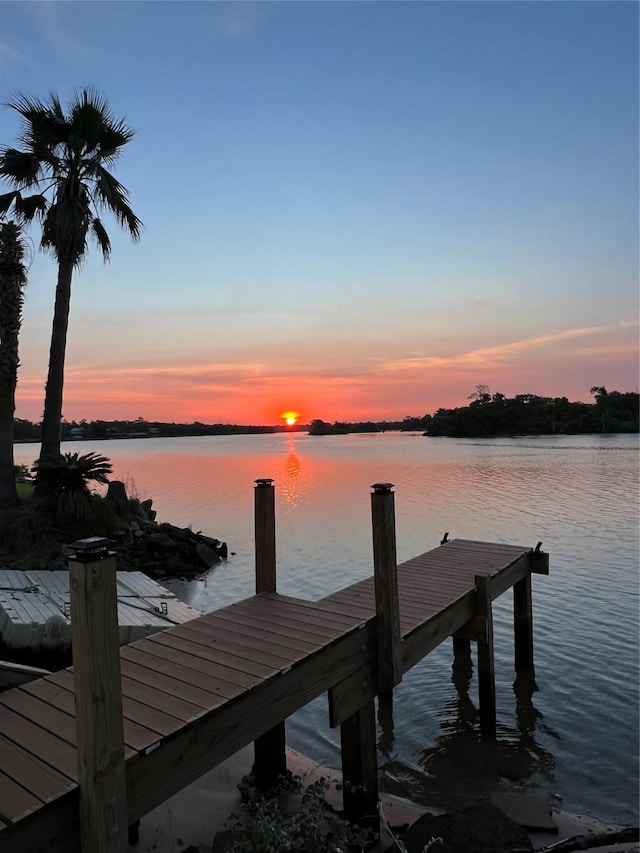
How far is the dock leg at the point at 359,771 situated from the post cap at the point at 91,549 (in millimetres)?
3152

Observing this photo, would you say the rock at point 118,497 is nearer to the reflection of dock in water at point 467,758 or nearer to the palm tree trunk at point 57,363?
the palm tree trunk at point 57,363

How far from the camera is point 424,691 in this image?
8.16 metres

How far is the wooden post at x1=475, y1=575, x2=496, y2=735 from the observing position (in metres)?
6.86

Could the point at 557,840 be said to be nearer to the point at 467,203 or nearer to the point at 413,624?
the point at 413,624

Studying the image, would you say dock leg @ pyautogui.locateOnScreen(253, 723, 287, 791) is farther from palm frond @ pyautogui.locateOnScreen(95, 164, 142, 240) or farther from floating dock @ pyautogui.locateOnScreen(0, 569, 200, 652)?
palm frond @ pyautogui.locateOnScreen(95, 164, 142, 240)

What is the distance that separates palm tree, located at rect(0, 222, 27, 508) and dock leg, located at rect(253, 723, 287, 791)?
35.5 ft

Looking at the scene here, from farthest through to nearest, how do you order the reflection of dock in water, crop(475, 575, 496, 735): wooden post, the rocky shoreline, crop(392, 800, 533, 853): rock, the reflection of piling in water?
the rocky shoreline, the reflection of piling in water, crop(475, 575, 496, 735): wooden post, the reflection of dock in water, crop(392, 800, 533, 853): rock

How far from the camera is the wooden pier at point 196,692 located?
103 inches

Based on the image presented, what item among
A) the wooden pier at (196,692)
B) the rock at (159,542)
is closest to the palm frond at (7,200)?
the rock at (159,542)

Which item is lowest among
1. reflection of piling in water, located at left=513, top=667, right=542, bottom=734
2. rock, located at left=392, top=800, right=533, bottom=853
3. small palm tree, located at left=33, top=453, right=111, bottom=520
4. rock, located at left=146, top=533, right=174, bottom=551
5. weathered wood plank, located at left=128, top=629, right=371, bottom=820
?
reflection of piling in water, located at left=513, top=667, right=542, bottom=734

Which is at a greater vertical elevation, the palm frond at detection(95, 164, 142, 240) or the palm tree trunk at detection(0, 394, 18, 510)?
the palm frond at detection(95, 164, 142, 240)

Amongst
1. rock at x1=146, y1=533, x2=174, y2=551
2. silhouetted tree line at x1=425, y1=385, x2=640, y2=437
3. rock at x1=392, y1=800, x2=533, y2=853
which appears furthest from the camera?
silhouetted tree line at x1=425, y1=385, x2=640, y2=437

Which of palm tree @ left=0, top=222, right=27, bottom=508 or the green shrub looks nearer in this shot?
the green shrub

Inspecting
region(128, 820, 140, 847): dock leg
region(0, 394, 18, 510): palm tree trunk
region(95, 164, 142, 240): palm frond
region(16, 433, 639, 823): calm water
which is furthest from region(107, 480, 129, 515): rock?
region(128, 820, 140, 847): dock leg
